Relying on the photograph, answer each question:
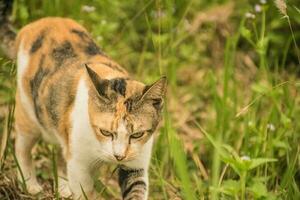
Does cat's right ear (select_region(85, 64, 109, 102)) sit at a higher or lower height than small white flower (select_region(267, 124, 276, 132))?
higher

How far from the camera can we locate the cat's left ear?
2.85 m

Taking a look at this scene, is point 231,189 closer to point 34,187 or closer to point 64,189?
point 64,189

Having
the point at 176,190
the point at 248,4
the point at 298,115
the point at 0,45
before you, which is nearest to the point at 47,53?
the point at 0,45

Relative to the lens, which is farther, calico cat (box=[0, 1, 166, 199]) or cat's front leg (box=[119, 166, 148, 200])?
cat's front leg (box=[119, 166, 148, 200])

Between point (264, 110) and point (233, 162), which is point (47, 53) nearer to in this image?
point (233, 162)

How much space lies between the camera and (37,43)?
349 centimetres

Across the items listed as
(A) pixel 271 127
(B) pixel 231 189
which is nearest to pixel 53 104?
(B) pixel 231 189

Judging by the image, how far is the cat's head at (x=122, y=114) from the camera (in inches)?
112

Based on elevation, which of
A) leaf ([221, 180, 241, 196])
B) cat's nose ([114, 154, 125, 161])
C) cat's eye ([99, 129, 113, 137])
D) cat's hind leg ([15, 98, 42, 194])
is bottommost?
cat's hind leg ([15, 98, 42, 194])

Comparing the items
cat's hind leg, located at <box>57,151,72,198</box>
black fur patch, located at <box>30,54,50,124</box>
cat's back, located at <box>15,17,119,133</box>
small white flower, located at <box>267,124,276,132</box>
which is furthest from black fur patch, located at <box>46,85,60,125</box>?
small white flower, located at <box>267,124,276,132</box>

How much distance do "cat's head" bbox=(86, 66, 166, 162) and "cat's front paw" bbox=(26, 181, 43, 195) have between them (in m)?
0.79

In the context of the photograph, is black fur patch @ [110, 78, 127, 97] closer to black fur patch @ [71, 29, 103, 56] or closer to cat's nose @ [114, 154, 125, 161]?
cat's nose @ [114, 154, 125, 161]

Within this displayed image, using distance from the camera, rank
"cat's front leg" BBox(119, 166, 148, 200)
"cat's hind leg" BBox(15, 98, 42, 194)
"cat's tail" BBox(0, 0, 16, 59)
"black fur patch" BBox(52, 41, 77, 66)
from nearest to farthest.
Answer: "cat's front leg" BBox(119, 166, 148, 200), "black fur patch" BBox(52, 41, 77, 66), "cat's hind leg" BBox(15, 98, 42, 194), "cat's tail" BBox(0, 0, 16, 59)

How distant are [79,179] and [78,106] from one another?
1.17 feet
